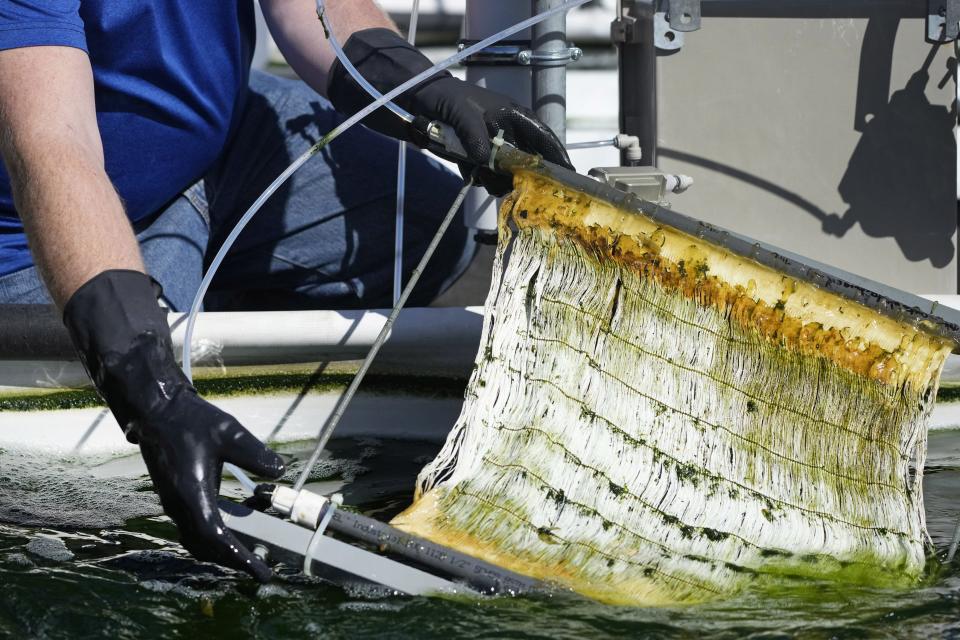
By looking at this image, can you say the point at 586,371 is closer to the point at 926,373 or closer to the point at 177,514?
the point at 926,373

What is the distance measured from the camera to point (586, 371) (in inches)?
61.4

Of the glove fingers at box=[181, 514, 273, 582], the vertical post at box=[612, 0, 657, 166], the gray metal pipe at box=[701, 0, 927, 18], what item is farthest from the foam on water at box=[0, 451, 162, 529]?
the gray metal pipe at box=[701, 0, 927, 18]

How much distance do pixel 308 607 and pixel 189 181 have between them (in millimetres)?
998

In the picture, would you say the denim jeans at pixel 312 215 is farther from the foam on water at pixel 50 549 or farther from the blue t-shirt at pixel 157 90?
the foam on water at pixel 50 549

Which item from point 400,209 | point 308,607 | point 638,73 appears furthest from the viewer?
point 638,73

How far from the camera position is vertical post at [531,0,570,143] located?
2.02 m

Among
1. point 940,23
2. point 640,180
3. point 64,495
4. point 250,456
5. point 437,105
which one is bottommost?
point 64,495

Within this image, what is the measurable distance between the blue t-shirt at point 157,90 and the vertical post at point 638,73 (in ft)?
2.48

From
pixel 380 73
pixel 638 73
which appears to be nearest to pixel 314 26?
pixel 380 73

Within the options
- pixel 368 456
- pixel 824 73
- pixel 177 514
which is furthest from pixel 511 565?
pixel 824 73

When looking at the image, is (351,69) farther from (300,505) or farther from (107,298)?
Result: (300,505)

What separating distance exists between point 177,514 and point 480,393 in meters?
0.45

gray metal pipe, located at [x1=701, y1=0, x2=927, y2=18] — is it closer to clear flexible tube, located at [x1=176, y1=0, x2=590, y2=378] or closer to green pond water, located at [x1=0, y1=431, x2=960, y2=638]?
clear flexible tube, located at [x1=176, y1=0, x2=590, y2=378]

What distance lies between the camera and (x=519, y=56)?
2053 millimetres
